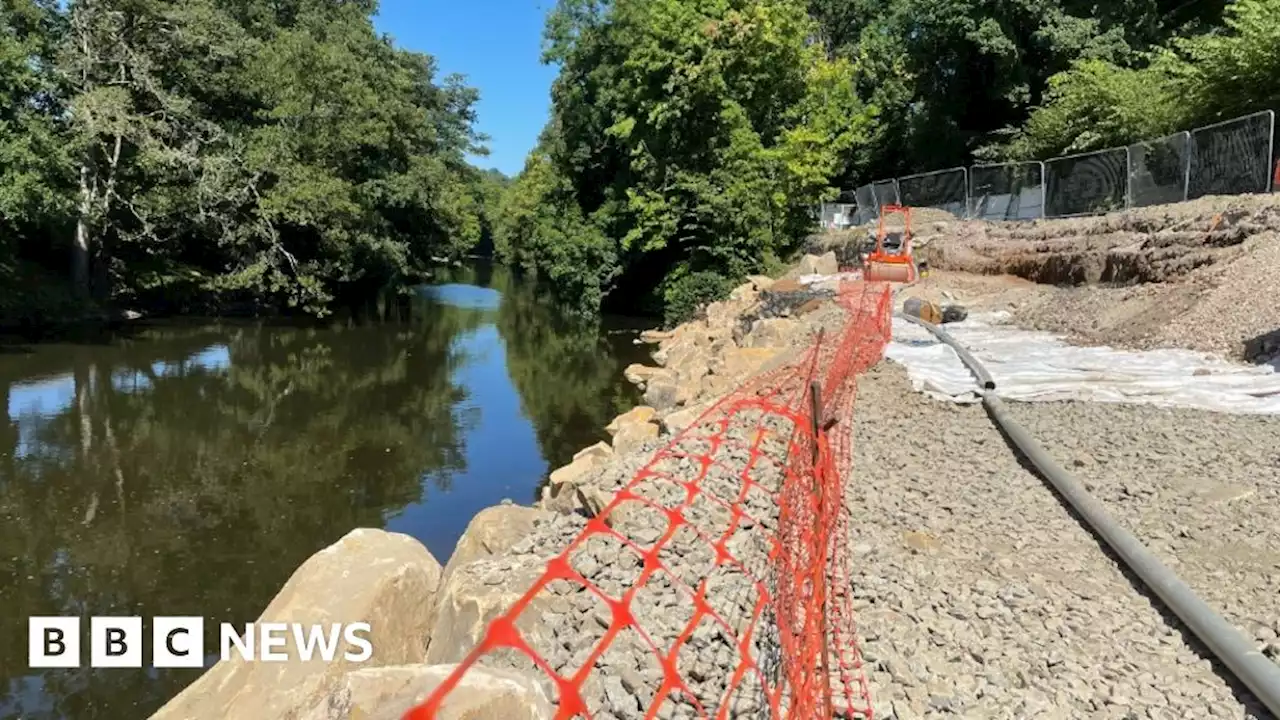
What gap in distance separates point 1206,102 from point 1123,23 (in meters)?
Answer: 11.2

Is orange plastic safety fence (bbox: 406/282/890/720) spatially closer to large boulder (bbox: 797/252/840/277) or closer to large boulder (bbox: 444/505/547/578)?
large boulder (bbox: 444/505/547/578)

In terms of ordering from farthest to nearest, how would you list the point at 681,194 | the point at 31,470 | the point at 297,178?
the point at 681,194 < the point at 297,178 < the point at 31,470

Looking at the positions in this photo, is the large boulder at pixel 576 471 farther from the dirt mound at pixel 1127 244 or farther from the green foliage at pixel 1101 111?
the green foliage at pixel 1101 111

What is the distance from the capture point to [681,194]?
28297 millimetres

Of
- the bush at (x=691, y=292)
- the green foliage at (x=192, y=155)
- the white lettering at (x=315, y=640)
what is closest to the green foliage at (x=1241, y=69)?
the bush at (x=691, y=292)

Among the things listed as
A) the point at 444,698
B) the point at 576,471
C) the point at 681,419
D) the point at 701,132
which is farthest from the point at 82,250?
the point at 444,698

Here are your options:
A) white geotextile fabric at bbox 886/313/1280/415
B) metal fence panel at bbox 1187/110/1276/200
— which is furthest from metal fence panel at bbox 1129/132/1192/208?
white geotextile fabric at bbox 886/313/1280/415

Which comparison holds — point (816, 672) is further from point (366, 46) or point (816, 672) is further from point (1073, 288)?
point (366, 46)

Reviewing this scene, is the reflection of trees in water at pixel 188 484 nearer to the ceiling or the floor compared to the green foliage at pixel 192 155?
nearer to the floor

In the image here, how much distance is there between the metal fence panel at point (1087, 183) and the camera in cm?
1722

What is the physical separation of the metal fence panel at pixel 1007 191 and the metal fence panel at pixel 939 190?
15.4 inches

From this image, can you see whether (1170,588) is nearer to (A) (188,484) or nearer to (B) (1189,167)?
(A) (188,484)

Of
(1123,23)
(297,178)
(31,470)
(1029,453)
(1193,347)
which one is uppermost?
(1123,23)

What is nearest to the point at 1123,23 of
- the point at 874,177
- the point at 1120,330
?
the point at 874,177
